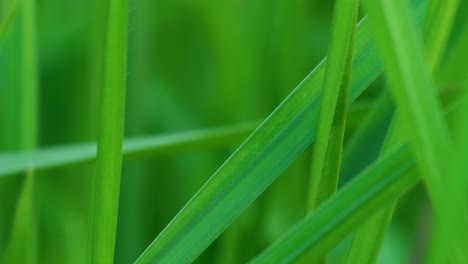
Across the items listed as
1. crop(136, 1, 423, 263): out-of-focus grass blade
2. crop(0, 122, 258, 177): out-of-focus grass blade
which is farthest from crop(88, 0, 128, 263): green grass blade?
crop(0, 122, 258, 177): out-of-focus grass blade

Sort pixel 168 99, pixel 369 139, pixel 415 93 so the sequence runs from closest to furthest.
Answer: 1. pixel 415 93
2. pixel 369 139
3. pixel 168 99

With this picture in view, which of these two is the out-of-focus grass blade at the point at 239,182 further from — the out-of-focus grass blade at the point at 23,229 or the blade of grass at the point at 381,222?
the out-of-focus grass blade at the point at 23,229

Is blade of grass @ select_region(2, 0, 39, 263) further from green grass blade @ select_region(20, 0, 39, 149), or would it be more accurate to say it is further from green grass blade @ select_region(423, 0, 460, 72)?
green grass blade @ select_region(423, 0, 460, 72)

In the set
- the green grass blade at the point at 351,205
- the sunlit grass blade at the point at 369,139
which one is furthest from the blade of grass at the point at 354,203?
the sunlit grass blade at the point at 369,139

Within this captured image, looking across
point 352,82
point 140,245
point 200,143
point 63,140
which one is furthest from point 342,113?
point 63,140

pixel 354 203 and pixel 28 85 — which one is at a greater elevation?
pixel 28 85

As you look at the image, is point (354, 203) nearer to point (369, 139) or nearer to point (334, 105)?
point (334, 105)

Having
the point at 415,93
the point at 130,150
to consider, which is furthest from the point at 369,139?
the point at 415,93
